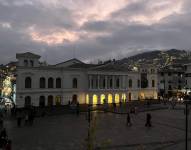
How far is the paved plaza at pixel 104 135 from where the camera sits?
28.6m

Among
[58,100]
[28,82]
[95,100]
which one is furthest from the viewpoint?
[95,100]

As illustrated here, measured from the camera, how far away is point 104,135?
111ft

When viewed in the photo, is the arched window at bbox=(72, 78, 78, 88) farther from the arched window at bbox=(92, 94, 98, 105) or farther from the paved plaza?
the paved plaza

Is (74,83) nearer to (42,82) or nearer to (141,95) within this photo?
(42,82)

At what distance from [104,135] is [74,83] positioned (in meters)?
37.5

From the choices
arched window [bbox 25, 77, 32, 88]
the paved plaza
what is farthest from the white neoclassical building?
the paved plaza

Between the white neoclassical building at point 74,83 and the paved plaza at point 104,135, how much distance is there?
1867 cm

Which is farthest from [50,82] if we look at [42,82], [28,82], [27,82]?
[27,82]

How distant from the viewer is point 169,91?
108 m

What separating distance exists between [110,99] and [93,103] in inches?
215

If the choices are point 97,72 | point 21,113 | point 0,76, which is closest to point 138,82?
point 97,72

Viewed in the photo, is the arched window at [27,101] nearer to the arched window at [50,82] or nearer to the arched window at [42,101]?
the arched window at [42,101]

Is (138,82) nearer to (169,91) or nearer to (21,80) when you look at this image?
(169,91)

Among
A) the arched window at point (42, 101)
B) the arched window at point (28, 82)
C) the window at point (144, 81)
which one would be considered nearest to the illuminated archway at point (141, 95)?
the window at point (144, 81)
